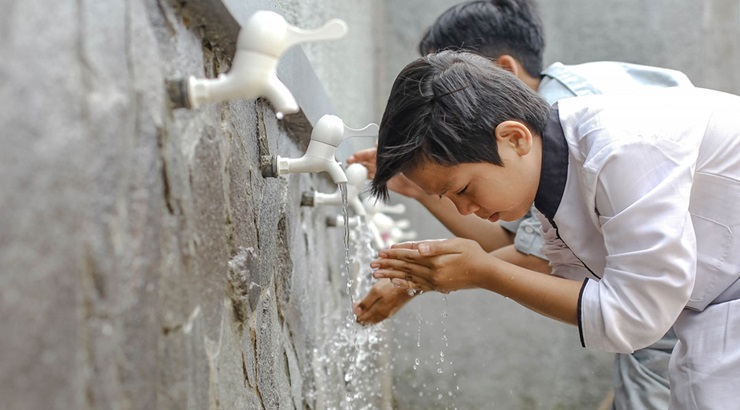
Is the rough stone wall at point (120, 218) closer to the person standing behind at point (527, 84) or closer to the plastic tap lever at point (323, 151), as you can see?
the plastic tap lever at point (323, 151)

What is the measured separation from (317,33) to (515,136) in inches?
21.7

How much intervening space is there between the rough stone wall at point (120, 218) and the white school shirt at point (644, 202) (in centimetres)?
58

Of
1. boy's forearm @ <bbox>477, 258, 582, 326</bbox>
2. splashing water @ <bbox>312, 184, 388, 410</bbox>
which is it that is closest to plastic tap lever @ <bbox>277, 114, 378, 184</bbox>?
boy's forearm @ <bbox>477, 258, 582, 326</bbox>

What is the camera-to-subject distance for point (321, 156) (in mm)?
1618

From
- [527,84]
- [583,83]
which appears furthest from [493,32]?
[583,83]

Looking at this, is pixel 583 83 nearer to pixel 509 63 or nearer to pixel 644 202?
pixel 509 63

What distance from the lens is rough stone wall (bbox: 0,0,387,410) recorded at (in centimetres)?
74

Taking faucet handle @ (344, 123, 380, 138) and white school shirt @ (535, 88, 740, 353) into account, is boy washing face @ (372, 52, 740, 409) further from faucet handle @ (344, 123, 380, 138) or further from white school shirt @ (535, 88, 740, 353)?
faucet handle @ (344, 123, 380, 138)

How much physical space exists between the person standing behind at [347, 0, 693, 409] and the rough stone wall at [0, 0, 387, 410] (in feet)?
2.58

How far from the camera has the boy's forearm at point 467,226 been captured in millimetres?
2221

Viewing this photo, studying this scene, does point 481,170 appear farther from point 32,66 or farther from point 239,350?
point 32,66

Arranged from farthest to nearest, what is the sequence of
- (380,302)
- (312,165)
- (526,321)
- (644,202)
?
(526,321) < (380,302) < (312,165) < (644,202)

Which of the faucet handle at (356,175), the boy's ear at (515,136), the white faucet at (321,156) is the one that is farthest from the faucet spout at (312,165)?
the faucet handle at (356,175)

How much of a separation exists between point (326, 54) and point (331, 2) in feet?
0.53
